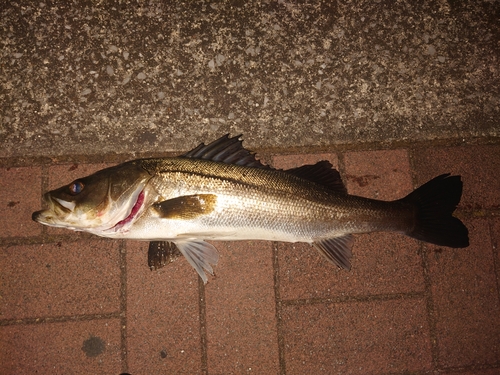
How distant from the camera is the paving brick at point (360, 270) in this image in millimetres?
3008

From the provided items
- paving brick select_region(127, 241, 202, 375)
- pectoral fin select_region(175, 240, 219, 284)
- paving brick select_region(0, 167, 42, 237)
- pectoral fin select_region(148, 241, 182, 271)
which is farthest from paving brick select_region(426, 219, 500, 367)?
paving brick select_region(0, 167, 42, 237)

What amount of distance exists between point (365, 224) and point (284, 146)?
951 mm

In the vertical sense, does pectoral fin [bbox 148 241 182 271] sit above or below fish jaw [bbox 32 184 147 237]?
below

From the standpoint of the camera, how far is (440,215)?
9.11 ft

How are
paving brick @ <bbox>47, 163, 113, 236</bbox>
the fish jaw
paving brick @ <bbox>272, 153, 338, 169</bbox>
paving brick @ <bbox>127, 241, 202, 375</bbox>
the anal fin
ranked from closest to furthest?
the fish jaw, the anal fin, paving brick @ <bbox>127, 241, 202, 375</bbox>, paving brick @ <bbox>47, 163, 113, 236</bbox>, paving brick @ <bbox>272, 153, 338, 169</bbox>

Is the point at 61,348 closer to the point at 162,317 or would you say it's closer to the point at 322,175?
the point at 162,317

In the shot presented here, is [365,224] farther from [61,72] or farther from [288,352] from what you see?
[61,72]

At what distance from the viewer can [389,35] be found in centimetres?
339

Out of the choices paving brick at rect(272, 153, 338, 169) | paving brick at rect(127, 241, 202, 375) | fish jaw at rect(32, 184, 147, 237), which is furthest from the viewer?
paving brick at rect(272, 153, 338, 169)

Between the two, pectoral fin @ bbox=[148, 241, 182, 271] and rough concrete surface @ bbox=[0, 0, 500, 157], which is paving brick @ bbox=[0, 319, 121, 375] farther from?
rough concrete surface @ bbox=[0, 0, 500, 157]

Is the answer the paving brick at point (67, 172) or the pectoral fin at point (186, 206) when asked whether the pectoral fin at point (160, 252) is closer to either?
the pectoral fin at point (186, 206)

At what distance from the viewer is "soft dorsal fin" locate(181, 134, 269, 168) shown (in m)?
2.64

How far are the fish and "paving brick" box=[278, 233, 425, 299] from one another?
0.30 metres

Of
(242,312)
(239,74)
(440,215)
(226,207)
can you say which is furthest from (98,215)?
(440,215)
